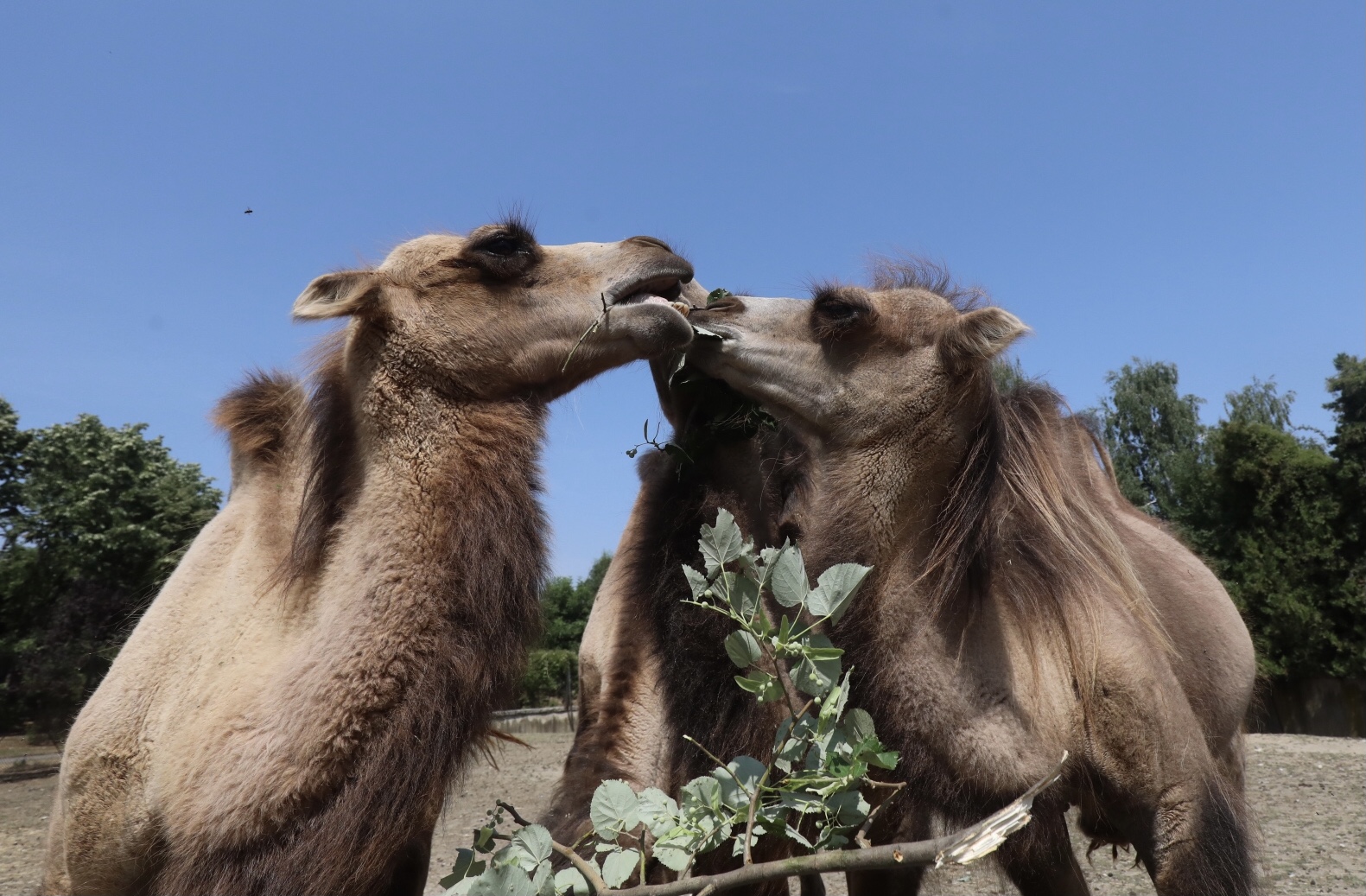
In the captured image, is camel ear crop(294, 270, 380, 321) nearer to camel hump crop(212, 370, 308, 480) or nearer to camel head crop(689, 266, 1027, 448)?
camel hump crop(212, 370, 308, 480)

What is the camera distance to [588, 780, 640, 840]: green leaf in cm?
212

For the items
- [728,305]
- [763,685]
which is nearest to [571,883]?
[763,685]

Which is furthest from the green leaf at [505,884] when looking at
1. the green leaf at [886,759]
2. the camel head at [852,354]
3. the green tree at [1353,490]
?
the green tree at [1353,490]

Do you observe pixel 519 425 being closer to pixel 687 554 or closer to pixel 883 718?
pixel 687 554

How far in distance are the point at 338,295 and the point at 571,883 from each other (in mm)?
1814

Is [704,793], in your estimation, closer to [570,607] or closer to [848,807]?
[848,807]

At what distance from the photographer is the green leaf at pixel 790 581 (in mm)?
2273

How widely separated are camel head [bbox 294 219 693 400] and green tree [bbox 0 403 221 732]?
11937 millimetres

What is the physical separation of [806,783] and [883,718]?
0.79 meters

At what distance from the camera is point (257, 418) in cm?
309

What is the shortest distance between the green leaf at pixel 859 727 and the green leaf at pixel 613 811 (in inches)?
23.4

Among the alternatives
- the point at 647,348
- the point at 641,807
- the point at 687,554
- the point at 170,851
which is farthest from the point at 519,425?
the point at 170,851

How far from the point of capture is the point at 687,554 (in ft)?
10.8

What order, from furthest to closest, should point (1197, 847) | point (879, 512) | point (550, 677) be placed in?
point (550, 677)
point (879, 512)
point (1197, 847)
